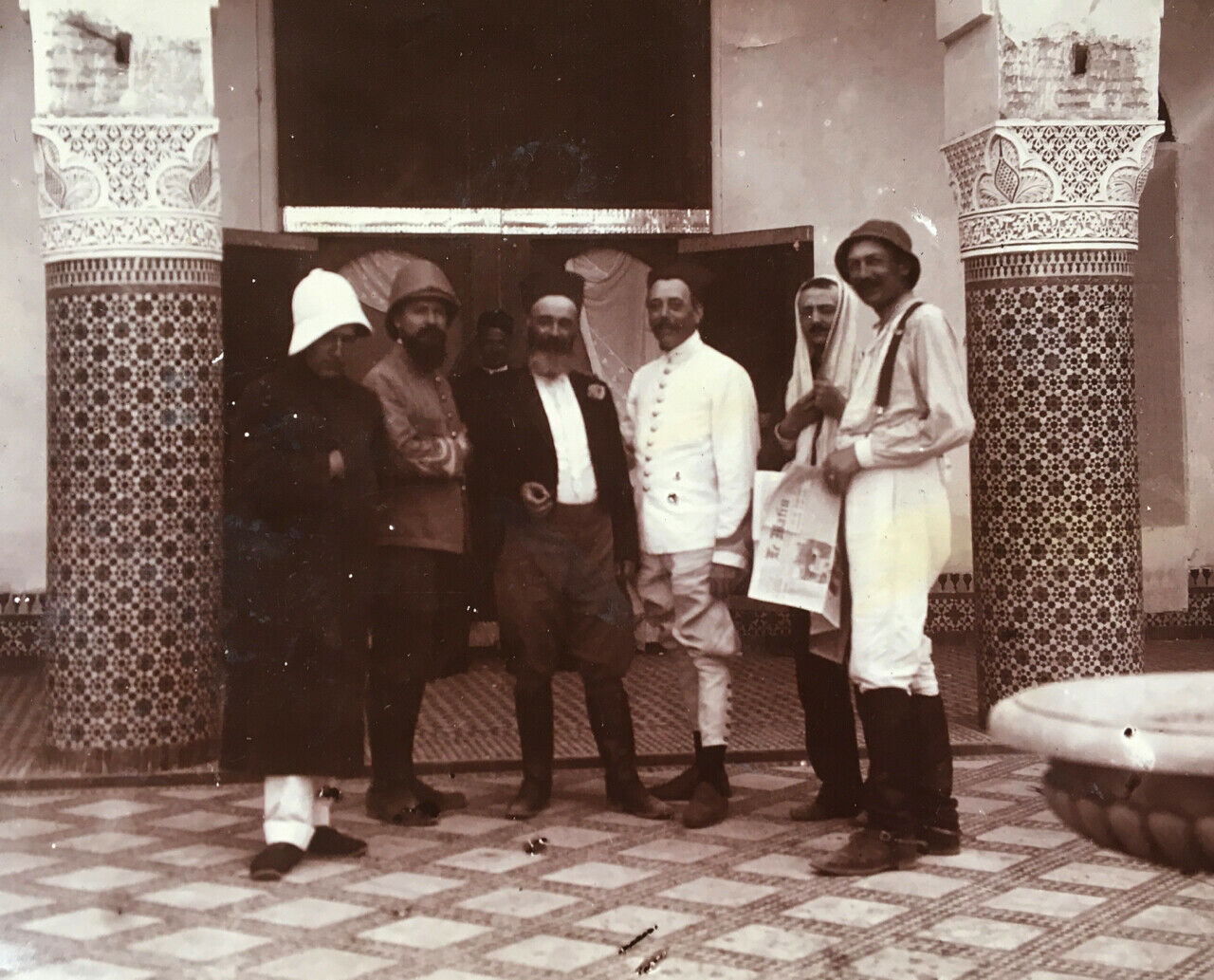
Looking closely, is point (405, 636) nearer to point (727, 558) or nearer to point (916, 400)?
point (727, 558)

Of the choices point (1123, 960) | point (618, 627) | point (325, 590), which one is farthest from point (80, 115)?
point (1123, 960)

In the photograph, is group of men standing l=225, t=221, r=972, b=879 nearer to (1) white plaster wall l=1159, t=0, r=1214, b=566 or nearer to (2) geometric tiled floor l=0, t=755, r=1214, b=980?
(2) geometric tiled floor l=0, t=755, r=1214, b=980

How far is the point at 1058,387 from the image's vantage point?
657 centimetres

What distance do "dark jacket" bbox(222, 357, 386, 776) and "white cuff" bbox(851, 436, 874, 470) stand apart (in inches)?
55.8

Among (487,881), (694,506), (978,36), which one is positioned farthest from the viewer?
(978,36)

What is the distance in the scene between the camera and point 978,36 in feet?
21.4

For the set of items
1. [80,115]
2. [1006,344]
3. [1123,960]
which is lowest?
[1123,960]

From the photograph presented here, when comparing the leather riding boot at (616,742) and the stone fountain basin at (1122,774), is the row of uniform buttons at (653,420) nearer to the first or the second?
the leather riding boot at (616,742)

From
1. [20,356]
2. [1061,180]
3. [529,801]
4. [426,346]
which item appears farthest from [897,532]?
[20,356]

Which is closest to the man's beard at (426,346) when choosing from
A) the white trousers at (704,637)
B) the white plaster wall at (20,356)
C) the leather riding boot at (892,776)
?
the white trousers at (704,637)

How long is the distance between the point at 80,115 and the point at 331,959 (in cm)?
344

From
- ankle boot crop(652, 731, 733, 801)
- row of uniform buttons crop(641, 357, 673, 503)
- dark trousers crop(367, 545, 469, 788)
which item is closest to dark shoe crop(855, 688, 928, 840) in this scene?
ankle boot crop(652, 731, 733, 801)

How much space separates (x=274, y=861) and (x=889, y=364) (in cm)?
218

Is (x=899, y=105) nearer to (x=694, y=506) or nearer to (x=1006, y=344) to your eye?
(x=1006, y=344)
